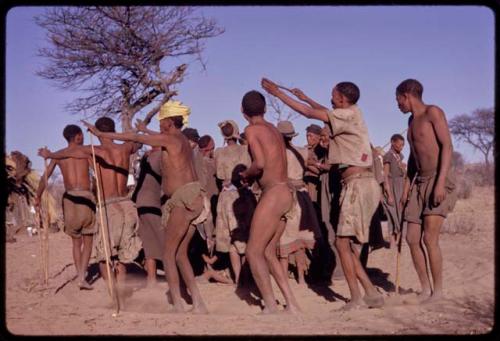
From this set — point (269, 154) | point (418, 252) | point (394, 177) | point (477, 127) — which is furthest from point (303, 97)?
point (477, 127)

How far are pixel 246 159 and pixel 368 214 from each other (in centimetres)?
238

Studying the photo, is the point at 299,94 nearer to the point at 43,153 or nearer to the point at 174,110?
the point at 174,110

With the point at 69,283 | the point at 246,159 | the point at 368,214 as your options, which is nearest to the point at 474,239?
the point at 246,159

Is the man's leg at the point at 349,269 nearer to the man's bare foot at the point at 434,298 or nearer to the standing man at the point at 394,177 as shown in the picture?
the man's bare foot at the point at 434,298

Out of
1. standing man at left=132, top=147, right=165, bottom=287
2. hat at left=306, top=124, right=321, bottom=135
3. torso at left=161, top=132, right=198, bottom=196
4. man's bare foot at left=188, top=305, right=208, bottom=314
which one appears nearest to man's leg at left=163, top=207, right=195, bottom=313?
man's bare foot at left=188, top=305, right=208, bottom=314

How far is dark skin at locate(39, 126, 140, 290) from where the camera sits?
8.22 meters

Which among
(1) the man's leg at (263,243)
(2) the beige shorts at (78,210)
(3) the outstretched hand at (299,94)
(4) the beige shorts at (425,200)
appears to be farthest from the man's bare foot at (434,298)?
(2) the beige shorts at (78,210)

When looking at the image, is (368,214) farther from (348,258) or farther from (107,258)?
(107,258)

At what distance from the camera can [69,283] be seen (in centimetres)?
928

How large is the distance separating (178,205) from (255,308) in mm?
1394

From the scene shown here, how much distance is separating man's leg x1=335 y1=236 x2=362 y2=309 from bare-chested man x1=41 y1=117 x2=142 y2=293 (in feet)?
8.07

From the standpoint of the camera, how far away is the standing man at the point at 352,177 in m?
6.94

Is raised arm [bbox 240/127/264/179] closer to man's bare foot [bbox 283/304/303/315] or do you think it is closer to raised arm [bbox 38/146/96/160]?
man's bare foot [bbox 283/304/303/315]

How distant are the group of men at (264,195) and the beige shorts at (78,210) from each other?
12 millimetres
